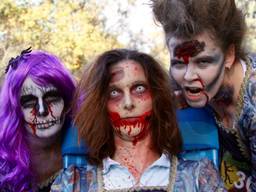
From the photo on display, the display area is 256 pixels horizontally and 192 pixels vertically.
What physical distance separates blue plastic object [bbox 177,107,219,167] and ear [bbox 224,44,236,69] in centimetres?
23

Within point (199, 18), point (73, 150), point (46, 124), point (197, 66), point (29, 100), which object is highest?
point (199, 18)

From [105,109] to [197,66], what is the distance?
0.49 m

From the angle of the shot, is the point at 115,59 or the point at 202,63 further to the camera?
the point at 202,63

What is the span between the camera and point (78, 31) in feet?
31.4

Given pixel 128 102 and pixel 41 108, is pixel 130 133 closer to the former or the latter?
Answer: pixel 128 102

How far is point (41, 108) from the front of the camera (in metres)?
2.03

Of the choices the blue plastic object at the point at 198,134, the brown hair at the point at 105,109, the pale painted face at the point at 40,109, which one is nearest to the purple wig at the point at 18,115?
the pale painted face at the point at 40,109

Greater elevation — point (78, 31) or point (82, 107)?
point (78, 31)

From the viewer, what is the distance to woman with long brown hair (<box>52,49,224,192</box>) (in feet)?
5.63

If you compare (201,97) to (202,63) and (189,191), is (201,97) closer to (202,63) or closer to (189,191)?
(202,63)

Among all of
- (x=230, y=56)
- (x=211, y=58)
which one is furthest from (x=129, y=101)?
(x=230, y=56)

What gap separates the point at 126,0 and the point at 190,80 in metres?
9.95

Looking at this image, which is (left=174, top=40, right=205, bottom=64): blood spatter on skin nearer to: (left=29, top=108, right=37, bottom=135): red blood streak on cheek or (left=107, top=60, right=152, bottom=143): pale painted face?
(left=107, top=60, right=152, bottom=143): pale painted face

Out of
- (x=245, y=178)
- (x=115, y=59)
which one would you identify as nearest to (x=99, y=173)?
(x=115, y=59)
